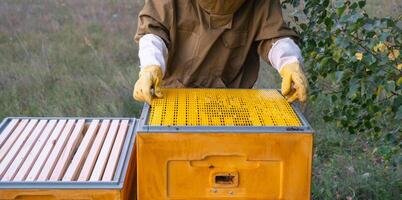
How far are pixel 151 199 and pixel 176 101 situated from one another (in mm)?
395

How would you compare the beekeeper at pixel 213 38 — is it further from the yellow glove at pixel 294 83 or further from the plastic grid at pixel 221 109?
the plastic grid at pixel 221 109

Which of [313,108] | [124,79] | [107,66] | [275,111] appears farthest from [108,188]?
[107,66]

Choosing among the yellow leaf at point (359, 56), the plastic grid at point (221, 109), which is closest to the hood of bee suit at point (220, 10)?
the plastic grid at point (221, 109)

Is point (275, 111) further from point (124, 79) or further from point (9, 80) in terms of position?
point (9, 80)

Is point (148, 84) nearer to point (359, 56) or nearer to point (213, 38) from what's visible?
point (213, 38)

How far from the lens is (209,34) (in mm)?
2139

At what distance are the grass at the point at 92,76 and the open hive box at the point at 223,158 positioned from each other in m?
1.02

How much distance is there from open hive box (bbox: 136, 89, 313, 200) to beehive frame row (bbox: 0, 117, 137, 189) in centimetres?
13

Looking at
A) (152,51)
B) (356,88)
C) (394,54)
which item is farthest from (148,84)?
(394,54)

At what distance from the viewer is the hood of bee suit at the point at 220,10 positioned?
205 cm

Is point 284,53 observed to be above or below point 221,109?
above

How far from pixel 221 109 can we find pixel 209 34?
1.59 feet

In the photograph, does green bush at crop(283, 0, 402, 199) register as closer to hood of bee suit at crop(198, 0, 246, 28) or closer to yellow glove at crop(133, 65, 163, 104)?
hood of bee suit at crop(198, 0, 246, 28)

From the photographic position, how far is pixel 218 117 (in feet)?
5.46
